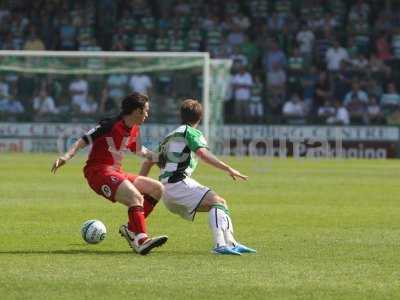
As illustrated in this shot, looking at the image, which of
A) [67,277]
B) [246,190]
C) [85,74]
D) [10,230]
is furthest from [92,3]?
[67,277]

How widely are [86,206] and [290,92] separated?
1961cm

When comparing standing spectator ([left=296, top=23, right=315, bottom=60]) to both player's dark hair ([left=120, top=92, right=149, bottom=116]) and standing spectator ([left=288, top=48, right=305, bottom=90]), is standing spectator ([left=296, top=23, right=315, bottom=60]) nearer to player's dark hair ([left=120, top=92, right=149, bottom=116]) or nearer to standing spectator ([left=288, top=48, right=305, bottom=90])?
standing spectator ([left=288, top=48, right=305, bottom=90])

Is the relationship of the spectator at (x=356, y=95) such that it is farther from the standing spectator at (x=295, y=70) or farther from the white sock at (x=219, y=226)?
the white sock at (x=219, y=226)

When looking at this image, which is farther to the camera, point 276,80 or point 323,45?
point 323,45

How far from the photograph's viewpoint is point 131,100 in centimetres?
1189

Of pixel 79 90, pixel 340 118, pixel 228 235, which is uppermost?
pixel 228 235

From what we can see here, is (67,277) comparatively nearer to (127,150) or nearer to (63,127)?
(127,150)

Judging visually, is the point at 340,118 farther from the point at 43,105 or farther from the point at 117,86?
the point at 43,105

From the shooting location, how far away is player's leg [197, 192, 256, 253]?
11406mm

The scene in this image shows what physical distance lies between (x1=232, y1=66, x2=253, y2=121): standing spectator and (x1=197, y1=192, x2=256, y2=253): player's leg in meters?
23.7

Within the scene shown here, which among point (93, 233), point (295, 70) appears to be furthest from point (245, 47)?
point (93, 233)

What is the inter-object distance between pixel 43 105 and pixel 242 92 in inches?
251

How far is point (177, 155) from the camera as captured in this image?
11.8 metres

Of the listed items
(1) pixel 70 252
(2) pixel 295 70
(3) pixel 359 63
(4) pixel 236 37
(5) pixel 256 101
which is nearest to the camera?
(1) pixel 70 252
